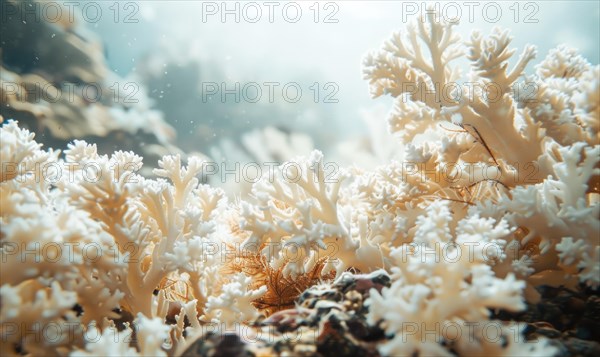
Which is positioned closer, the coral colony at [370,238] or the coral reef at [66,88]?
the coral colony at [370,238]

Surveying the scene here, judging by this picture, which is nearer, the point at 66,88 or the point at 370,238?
the point at 370,238

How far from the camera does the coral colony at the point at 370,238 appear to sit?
1.30m

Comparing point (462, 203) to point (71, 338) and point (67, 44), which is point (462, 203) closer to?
point (71, 338)

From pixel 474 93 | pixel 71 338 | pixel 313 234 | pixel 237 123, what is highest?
pixel 237 123

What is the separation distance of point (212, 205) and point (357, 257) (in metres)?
1.03

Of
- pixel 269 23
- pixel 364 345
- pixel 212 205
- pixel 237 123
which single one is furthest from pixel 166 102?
pixel 364 345

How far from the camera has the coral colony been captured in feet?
4.27

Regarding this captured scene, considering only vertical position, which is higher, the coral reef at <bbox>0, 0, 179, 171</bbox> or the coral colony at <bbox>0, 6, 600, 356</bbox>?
the coral reef at <bbox>0, 0, 179, 171</bbox>

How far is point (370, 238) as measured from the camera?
2287 millimetres

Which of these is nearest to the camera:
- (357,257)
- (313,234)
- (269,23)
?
(313,234)

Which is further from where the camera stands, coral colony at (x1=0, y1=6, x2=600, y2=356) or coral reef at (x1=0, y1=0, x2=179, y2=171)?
coral reef at (x1=0, y1=0, x2=179, y2=171)

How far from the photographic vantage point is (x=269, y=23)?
964 centimetres

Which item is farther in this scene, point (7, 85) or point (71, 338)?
point (7, 85)

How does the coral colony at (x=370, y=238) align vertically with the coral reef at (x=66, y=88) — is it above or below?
below
